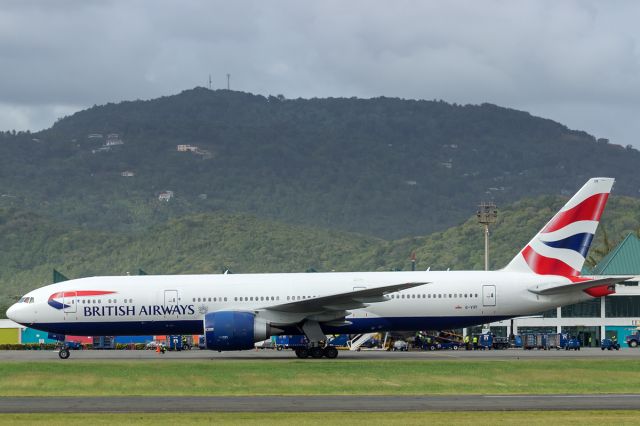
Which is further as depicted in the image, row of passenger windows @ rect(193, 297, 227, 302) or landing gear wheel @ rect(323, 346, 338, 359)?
row of passenger windows @ rect(193, 297, 227, 302)

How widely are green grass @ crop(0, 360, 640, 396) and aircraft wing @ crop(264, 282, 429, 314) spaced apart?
2.80 meters

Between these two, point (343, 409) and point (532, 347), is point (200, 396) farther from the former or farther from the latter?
point (532, 347)

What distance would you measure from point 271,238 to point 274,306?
146m

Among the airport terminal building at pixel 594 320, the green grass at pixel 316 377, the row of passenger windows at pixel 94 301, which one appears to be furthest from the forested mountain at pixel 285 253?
the green grass at pixel 316 377

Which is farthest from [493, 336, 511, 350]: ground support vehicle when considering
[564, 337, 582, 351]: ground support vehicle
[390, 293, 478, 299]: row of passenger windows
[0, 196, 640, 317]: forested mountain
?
[0, 196, 640, 317]: forested mountain

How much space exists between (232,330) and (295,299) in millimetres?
3838

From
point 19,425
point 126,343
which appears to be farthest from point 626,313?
point 19,425

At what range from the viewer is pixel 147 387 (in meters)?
38.2

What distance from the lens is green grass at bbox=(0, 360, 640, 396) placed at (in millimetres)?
36750

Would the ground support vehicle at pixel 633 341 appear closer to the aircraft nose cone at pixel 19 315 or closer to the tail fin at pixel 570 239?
the tail fin at pixel 570 239

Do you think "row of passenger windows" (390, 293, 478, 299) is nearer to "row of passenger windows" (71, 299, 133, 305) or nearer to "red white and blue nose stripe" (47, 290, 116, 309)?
"row of passenger windows" (71, 299, 133, 305)

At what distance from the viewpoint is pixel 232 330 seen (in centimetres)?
5162

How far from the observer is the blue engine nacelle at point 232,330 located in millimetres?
51625

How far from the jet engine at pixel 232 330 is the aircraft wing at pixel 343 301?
144cm
